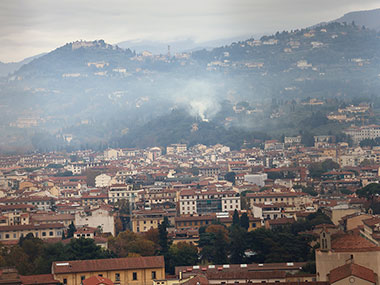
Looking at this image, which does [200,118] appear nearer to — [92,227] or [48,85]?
[48,85]

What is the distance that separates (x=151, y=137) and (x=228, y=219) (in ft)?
228

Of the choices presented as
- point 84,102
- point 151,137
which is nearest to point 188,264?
point 151,137

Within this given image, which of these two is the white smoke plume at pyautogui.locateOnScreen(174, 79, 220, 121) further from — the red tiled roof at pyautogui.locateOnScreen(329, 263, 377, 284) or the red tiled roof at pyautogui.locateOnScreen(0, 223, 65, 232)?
the red tiled roof at pyautogui.locateOnScreen(329, 263, 377, 284)

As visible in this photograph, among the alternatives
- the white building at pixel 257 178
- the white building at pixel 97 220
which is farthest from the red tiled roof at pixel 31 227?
the white building at pixel 257 178

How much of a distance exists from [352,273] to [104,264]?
8.39m

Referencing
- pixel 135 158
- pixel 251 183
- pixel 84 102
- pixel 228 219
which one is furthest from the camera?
pixel 84 102

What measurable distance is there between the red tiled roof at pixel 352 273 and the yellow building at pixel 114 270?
6.91m

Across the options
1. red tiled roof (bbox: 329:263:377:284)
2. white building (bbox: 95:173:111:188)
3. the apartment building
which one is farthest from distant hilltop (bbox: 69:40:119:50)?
red tiled roof (bbox: 329:263:377:284)

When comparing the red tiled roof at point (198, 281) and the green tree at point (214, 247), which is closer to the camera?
the red tiled roof at point (198, 281)

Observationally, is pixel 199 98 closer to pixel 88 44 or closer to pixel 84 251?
pixel 88 44

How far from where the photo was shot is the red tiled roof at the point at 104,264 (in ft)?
78.3

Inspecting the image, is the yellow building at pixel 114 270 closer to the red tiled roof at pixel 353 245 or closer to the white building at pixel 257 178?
the red tiled roof at pixel 353 245

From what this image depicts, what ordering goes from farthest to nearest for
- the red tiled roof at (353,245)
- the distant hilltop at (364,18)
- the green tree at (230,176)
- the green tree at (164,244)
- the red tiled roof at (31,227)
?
the distant hilltop at (364,18)
the green tree at (230,176)
the red tiled roof at (31,227)
the green tree at (164,244)
the red tiled roof at (353,245)

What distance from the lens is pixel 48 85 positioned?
158250 millimetres
